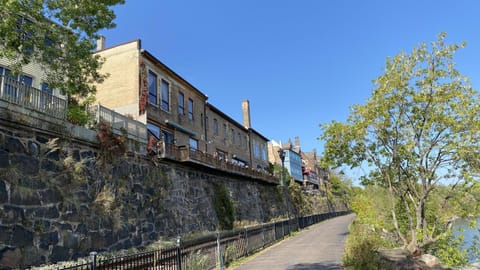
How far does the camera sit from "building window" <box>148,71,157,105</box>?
21.0 meters

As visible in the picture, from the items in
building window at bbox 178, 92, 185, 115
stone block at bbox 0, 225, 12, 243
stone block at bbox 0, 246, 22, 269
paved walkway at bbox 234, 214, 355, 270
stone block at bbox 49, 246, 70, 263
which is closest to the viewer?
stone block at bbox 0, 246, 22, 269

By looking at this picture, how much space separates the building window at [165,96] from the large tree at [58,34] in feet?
34.6

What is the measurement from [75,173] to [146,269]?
236 inches

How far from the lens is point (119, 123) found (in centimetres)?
1573

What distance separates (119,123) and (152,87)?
20.4 feet

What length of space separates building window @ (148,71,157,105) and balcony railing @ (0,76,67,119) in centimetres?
875

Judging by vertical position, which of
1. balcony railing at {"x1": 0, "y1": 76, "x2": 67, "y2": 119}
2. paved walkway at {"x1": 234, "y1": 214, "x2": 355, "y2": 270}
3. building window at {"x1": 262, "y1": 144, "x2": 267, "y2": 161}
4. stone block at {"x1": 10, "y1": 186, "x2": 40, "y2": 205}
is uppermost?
building window at {"x1": 262, "y1": 144, "x2": 267, "y2": 161}

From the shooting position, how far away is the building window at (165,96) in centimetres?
2248

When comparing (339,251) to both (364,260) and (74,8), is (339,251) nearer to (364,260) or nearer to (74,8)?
(364,260)

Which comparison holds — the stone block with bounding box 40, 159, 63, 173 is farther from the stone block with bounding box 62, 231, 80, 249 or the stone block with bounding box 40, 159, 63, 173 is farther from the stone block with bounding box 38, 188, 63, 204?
the stone block with bounding box 62, 231, 80, 249

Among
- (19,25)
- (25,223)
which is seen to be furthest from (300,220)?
(19,25)

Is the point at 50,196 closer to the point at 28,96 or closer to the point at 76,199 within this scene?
the point at 76,199

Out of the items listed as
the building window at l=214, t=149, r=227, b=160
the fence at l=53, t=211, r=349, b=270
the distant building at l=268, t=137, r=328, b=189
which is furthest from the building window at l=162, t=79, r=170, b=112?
the distant building at l=268, t=137, r=328, b=189

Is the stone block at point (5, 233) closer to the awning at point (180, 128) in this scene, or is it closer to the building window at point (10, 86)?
the building window at point (10, 86)
